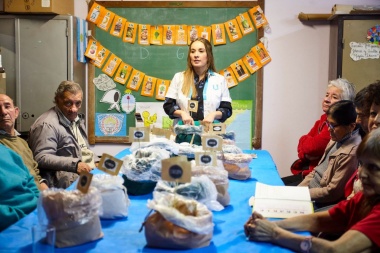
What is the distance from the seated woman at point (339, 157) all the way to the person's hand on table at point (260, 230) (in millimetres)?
995

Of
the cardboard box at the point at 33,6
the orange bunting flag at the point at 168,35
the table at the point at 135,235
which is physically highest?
the cardboard box at the point at 33,6

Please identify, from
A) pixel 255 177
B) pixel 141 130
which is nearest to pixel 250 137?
pixel 255 177

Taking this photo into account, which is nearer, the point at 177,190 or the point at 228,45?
the point at 177,190

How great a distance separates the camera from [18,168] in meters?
2.46

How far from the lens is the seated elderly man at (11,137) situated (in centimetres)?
299

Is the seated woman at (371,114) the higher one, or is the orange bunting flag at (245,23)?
the orange bunting flag at (245,23)

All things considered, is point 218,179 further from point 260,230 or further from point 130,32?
point 130,32

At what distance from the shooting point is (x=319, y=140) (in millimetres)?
3576

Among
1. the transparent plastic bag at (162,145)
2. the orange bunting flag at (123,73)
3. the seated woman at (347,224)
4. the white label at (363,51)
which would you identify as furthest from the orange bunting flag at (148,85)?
the seated woman at (347,224)

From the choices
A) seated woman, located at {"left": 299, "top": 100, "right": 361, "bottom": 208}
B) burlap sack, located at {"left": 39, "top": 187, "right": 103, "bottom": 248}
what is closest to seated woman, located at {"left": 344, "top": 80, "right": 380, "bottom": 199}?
seated woman, located at {"left": 299, "top": 100, "right": 361, "bottom": 208}

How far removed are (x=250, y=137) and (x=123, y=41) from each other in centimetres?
165

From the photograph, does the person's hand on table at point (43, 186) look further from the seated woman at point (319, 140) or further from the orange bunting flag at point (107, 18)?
the orange bunting flag at point (107, 18)

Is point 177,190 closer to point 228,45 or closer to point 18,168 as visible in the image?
point 18,168

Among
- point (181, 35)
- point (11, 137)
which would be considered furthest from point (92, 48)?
point (11, 137)
